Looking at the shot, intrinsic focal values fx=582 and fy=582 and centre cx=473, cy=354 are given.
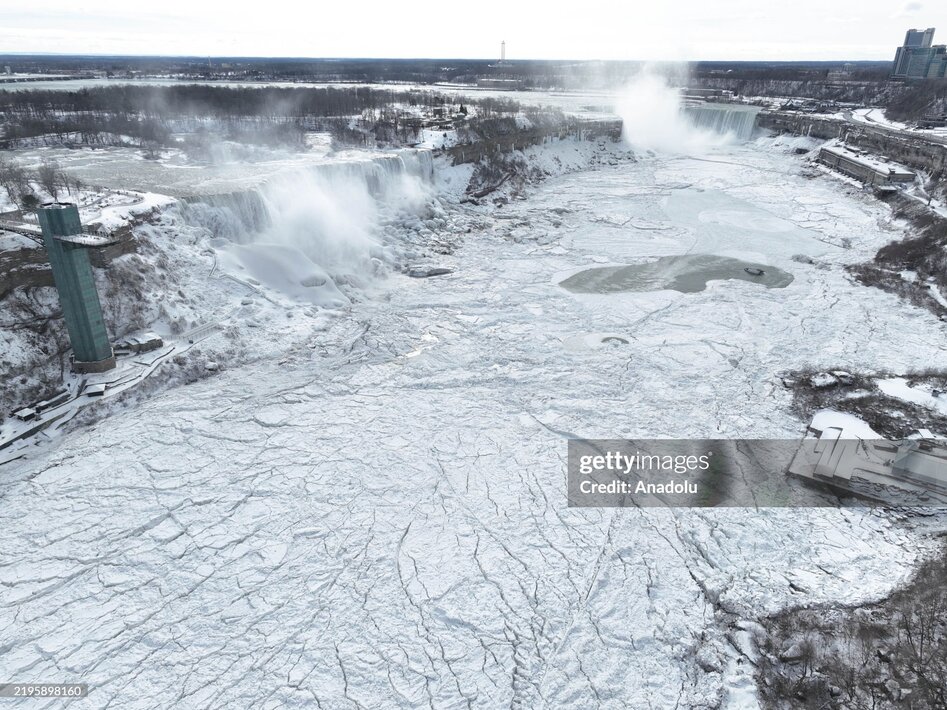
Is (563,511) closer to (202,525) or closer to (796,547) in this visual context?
(796,547)

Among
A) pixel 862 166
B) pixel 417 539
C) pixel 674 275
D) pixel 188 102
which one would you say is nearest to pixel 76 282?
pixel 417 539

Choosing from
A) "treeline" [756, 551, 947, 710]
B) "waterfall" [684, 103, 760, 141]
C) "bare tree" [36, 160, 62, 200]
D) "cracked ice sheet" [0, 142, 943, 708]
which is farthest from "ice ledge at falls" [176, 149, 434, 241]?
"waterfall" [684, 103, 760, 141]

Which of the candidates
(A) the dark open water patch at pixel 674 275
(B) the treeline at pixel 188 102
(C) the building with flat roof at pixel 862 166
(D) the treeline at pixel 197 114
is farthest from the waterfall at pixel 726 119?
(A) the dark open water patch at pixel 674 275

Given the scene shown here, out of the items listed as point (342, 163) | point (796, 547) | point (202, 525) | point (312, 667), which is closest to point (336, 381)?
point (202, 525)

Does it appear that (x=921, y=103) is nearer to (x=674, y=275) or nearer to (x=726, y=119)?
(x=726, y=119)

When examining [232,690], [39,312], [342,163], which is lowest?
[232,690]

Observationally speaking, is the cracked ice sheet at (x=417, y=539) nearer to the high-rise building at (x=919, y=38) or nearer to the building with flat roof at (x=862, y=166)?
the building with flat roof at (x=862, y=166)
